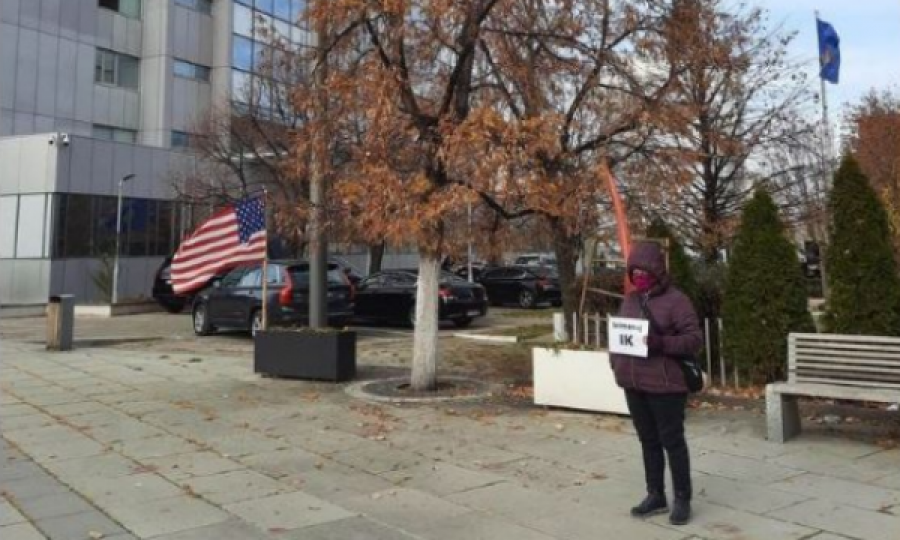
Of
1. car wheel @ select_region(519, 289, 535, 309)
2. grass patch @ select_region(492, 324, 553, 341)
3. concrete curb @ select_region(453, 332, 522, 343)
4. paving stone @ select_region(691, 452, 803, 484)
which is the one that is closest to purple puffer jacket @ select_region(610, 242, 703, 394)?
paving stone @ select_region(691, 452, 803, 484)

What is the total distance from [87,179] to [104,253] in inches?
101

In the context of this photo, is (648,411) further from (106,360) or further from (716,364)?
(106,360)

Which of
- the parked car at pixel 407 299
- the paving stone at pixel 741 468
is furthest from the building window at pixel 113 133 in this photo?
the paving stone at pixel 741 468

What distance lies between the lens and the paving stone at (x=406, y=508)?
5.30 m

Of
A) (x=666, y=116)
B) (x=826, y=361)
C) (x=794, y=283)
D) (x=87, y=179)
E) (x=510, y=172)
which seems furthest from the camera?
(x=87, y=179)

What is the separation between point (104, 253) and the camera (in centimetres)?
2980

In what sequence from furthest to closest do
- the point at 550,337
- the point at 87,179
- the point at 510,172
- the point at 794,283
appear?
the point at 87,179, the point at 550,337, the point at 794,283, the point at 510,172

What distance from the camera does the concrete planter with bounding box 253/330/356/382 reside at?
11039 millimetres

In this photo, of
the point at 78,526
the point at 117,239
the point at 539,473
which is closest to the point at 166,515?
the point at 78,526

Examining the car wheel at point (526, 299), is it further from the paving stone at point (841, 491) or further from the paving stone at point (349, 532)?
the paving stone at point (349, 532)

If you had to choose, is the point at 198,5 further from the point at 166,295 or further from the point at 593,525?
the point at 593,525

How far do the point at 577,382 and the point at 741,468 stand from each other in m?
2.47

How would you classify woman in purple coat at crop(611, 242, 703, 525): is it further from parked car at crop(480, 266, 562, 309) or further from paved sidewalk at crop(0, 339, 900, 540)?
parked car at crop(480, 266, 562, 309)

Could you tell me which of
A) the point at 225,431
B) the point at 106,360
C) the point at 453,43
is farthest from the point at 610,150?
the point at 106,360
